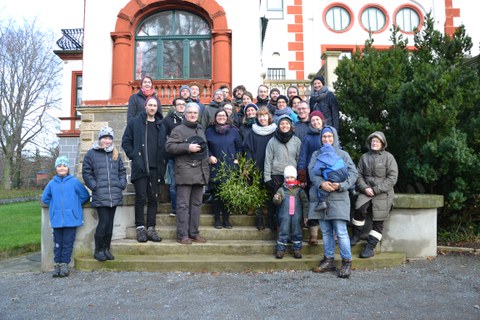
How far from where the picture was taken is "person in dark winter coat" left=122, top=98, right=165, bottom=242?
5.53 meters

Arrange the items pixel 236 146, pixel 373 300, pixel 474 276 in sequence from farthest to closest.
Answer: pixel 236 146 < pixel 474 276 < pixel 373 300

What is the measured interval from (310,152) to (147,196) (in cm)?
240

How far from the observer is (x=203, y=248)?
5406 mm

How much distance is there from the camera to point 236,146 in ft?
20.0

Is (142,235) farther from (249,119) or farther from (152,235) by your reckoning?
(249,119)

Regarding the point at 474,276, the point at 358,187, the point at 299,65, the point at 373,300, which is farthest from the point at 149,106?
the point at 299,65

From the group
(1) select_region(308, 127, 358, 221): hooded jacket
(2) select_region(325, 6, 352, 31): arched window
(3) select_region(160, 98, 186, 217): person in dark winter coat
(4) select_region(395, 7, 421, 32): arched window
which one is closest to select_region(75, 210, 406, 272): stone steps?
(3) select_region(160, 98, 186, 217): person in dark winter coat

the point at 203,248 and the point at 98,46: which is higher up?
the point at 98,46

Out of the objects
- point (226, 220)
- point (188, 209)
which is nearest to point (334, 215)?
point (226, 220)

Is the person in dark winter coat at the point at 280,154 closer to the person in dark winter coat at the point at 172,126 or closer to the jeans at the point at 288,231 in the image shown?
the jeans at the point at 288,231

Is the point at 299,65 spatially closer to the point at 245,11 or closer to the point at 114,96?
the point at 245,11

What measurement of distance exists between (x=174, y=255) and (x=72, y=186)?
1.64 meters

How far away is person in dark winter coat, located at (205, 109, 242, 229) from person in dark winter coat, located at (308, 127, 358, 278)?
139 cm

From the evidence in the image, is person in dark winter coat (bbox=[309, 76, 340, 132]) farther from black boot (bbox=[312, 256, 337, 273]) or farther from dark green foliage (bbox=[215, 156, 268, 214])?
black boot (bbox=[312, 256, 337, 273])
